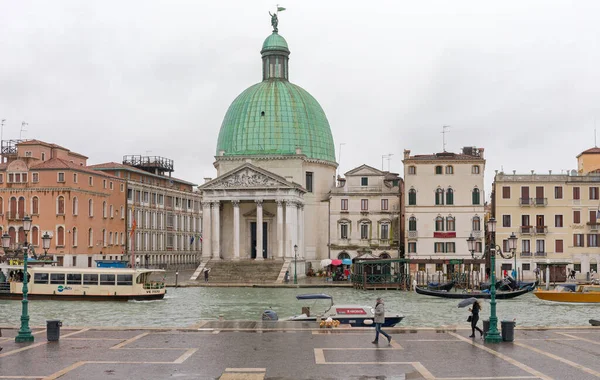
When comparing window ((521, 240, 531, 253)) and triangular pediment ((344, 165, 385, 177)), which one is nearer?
window ((521, 240, 531, 253))

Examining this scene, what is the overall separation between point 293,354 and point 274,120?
70430 millimetres

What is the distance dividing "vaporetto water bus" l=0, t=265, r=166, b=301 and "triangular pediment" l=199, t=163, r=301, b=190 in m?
30.1

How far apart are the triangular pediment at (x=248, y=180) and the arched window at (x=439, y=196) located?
1488 cm

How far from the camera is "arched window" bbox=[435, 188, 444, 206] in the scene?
8538 cm

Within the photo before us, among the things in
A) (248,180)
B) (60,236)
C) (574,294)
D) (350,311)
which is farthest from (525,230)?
(350,311)

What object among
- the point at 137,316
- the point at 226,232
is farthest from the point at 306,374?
the point at 226,232

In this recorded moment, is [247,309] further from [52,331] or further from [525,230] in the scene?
[525,230]

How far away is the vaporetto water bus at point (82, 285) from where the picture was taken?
58.9 metres

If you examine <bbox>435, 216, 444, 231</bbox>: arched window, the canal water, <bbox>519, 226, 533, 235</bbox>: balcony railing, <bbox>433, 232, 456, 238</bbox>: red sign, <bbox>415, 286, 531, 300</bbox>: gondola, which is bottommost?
the canal water

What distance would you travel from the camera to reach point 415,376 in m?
22.6

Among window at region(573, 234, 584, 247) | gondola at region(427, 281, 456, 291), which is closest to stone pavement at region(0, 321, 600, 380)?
gondola at region(427, 281, 456, 291)

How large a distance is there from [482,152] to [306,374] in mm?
68247

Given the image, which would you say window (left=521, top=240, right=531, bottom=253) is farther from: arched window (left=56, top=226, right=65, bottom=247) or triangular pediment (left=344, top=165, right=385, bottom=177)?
arched window (left=56, top=226, right=65, bottom=247)

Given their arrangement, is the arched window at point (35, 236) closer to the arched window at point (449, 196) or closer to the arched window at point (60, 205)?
the arched window at point (60, 205)
